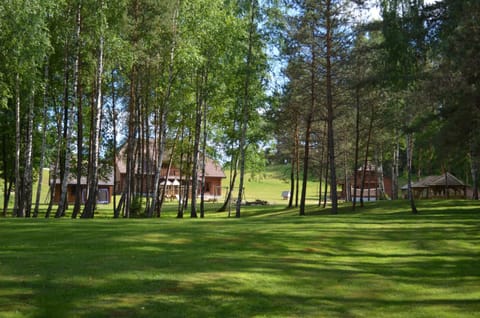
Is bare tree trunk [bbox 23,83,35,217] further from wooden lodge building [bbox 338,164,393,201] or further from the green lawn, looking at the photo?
wooden lodge building [bbox 338,164,393,201]

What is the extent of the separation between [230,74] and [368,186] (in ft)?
95.0

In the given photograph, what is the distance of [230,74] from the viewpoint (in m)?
29.1

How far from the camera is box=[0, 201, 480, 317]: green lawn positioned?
775cm

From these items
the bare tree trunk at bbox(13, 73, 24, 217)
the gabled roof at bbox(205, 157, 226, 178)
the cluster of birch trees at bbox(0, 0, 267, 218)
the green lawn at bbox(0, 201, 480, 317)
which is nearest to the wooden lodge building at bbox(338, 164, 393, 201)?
the cluster of birch trees at bbox(0, 0, 267, 218)

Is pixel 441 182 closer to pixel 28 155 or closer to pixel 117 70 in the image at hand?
pixel 117 70

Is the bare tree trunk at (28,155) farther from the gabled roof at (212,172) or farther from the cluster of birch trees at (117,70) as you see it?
the gabled roof at (212,172)

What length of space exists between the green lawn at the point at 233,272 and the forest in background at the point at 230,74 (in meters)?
5.47

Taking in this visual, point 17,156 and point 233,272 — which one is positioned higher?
point 17,156

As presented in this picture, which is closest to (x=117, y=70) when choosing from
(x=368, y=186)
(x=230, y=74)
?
(x=230, y=74)

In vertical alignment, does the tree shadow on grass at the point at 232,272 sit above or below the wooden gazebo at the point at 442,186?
below

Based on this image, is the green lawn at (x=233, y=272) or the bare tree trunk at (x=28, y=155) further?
the bare tree trunk at (x=28, y=155)

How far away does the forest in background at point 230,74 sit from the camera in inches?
621

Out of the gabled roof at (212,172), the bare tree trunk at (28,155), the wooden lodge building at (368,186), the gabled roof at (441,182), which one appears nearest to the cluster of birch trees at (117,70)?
the bare tree trunk at (28,155)

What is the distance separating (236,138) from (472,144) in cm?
2356
